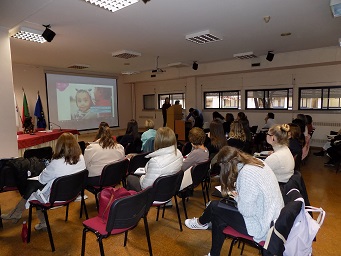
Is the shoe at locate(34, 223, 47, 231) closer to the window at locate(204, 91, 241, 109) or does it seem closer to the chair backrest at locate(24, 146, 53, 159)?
the chair backrest at locate(24, 146, 53, 159)

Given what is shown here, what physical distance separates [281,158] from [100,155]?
2.29 m

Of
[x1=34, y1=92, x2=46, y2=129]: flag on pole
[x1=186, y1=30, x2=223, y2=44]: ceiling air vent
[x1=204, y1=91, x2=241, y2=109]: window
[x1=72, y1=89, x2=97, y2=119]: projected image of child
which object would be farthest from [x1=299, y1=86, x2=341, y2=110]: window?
[x1=34, y1=92, x2=46, y2=129]: flag on pole

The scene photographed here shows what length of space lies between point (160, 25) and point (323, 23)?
3086mm

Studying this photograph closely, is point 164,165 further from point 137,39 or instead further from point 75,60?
point 75,60

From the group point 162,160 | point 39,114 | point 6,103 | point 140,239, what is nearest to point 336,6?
point 162,160

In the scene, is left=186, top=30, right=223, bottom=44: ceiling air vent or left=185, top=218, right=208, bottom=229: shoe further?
left=186, top=30, right=223, bottom=44: ceiling air vent

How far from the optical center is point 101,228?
183cm

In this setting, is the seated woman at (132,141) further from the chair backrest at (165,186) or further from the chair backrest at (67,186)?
the chair backrest at (165,186)

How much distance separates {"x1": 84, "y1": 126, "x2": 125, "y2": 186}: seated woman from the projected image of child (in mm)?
6702

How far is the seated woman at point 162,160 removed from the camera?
247cm

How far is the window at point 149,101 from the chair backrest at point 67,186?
921cm

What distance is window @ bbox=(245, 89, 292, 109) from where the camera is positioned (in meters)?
7.83

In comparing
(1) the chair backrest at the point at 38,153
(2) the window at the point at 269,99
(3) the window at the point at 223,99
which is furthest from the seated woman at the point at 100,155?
(3) the window at the point at 223,99

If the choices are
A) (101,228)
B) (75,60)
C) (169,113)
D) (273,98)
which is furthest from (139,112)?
(101,228)
